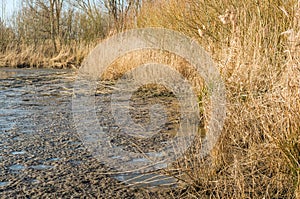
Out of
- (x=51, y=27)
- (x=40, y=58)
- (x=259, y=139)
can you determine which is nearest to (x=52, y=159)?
(x=259, y=139)

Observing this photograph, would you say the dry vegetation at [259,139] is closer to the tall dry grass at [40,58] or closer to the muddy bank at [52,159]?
the muddy bank at [52,159]

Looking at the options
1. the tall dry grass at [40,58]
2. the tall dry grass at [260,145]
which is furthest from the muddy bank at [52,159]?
the tall dry grass at [40,58]

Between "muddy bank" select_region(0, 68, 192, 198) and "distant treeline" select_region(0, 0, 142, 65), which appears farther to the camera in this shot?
"distant treeline" select_region(0, 0, 142, 65)

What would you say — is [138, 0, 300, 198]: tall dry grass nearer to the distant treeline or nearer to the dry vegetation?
the dry vegetation

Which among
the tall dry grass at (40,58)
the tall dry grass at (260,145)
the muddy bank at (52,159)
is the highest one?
the tall dry grass at (40,58)

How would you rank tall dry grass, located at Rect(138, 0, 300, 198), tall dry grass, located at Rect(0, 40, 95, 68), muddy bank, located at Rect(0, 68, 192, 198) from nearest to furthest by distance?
tall dry grass, located at Rect(138, 0, 300, 198) → muddy bank, located at Rect(0, 68, 192, 198) → tall dry grass, located at Rect(0, 40, 95, 68)

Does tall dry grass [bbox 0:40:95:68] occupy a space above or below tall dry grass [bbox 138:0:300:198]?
above

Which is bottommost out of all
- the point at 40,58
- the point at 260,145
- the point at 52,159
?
the point at 52,159

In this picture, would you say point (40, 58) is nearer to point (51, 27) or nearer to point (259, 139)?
point (51, 27)

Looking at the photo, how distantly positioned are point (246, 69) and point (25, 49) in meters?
13.0

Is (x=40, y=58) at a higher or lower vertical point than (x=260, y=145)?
higher

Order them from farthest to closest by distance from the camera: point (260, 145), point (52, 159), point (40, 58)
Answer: point (40, 58) → point (52, 159) → point (260, 145)

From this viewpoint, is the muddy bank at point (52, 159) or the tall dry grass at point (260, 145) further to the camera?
the muddy bank at point (52, 159)

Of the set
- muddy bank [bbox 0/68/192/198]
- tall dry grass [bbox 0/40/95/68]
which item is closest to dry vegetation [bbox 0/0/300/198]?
muddy bank [bbox 0/68/192/198]
